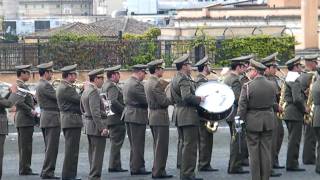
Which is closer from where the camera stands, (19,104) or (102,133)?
(102,133)

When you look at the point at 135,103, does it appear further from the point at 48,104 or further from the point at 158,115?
the point at 48,104

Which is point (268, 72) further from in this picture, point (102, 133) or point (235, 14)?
point (235, 14)

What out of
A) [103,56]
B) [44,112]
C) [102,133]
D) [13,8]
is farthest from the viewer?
[13,8]

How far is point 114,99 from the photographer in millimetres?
15555

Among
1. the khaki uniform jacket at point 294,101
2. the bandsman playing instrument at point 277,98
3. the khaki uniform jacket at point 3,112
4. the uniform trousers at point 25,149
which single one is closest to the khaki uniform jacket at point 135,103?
the uniform trousers at point 25,149

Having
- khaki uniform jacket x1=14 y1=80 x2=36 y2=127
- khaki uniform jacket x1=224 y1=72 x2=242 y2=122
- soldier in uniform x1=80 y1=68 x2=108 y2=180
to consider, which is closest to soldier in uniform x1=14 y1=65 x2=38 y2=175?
khaki uniform jacket x1=14 y1=80 x2=36 y2=127

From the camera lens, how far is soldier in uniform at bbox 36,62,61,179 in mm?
14875

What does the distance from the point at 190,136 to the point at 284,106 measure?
1.80m

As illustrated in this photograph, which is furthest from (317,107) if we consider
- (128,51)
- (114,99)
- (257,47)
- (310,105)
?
(257,47)

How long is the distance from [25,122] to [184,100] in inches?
112

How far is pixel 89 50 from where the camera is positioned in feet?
104

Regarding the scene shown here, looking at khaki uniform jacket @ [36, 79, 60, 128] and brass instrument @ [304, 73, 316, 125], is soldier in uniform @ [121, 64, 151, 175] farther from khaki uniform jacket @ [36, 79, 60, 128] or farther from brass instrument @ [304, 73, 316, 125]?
brass instrument @ [304, 73, 316, 125]

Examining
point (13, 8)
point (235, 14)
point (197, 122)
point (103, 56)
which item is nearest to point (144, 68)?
point (197, 122)

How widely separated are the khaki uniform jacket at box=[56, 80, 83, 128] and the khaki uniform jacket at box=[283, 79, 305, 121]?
323cm
